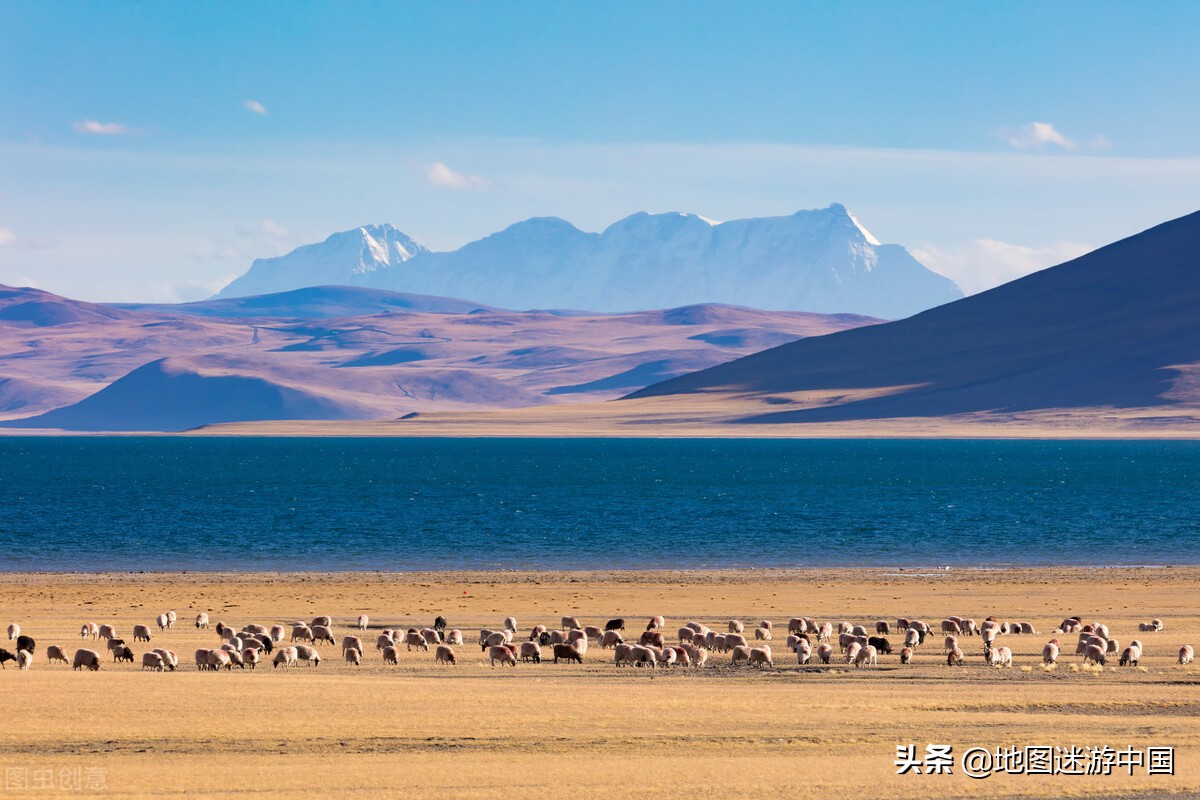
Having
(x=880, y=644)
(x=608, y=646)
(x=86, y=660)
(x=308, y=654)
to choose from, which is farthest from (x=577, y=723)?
(x=880, y=644)

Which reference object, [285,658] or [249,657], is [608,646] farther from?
[249,657]

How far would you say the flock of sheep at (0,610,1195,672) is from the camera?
27.8 metres

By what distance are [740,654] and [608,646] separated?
11.6ft

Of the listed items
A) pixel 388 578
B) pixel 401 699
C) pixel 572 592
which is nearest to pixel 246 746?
pixel 401 699

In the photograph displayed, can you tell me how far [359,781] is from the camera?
1673cm

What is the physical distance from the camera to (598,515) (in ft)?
263

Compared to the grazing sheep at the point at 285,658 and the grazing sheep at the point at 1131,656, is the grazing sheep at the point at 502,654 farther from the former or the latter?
the grazing sheep at the point at 1131,656

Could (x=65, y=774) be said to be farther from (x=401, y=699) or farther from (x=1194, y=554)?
(x=1194, y=554)

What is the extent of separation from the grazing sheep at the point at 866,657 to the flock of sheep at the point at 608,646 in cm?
2

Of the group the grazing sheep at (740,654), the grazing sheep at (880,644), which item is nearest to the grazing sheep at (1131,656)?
the grazing sheep at (880,644)

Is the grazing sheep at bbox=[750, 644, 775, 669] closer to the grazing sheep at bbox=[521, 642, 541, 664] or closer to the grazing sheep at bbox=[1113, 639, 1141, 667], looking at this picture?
the grazing sheep at bbox=[521, 642, 541, 664]

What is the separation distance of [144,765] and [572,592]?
28591 millimetres

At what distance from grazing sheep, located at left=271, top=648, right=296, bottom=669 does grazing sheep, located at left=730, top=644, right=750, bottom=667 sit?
28.9 ft

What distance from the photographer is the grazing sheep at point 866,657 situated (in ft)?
92.5
